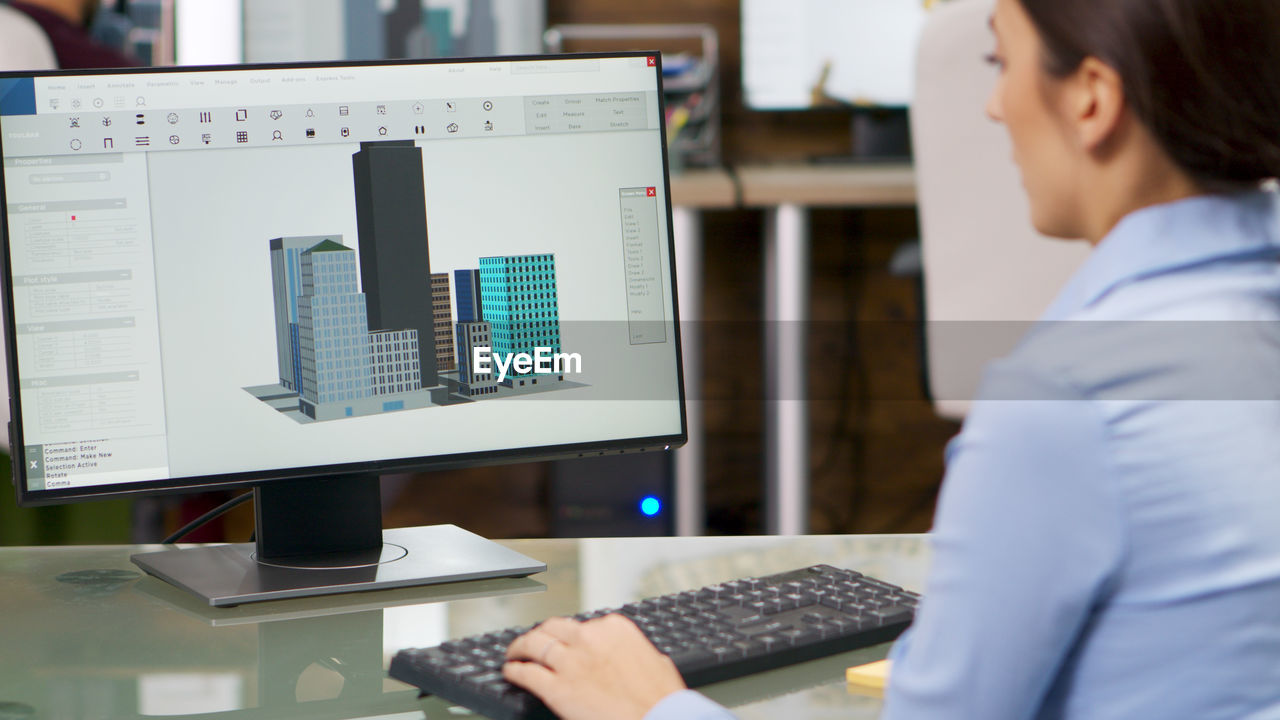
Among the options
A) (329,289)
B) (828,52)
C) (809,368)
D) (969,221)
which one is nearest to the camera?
(329,289)

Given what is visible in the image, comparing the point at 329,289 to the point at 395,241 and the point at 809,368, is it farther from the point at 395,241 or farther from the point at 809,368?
the point at 809,368

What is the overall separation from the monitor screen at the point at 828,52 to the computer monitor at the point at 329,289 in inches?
→ 77.7

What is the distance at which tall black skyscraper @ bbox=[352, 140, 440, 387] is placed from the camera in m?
0.92

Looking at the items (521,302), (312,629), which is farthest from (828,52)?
(312,629)

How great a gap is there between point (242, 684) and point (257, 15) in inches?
103

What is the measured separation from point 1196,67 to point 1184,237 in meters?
0.07

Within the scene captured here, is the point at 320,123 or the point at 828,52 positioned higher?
the point at 828,52

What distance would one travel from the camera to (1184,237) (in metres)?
0.52

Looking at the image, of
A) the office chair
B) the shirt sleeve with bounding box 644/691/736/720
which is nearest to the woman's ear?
the shirt sleeve with bounding box 644/691/736/720

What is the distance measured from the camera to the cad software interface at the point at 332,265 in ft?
2.82

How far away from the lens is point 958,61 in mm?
1785

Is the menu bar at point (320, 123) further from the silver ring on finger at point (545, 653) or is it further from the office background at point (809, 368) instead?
the office background at point (809, 368)

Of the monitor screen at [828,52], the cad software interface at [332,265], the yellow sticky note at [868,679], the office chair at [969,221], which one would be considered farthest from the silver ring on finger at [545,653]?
the monitor screen at [828,52]

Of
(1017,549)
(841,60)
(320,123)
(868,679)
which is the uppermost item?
(841,60)
